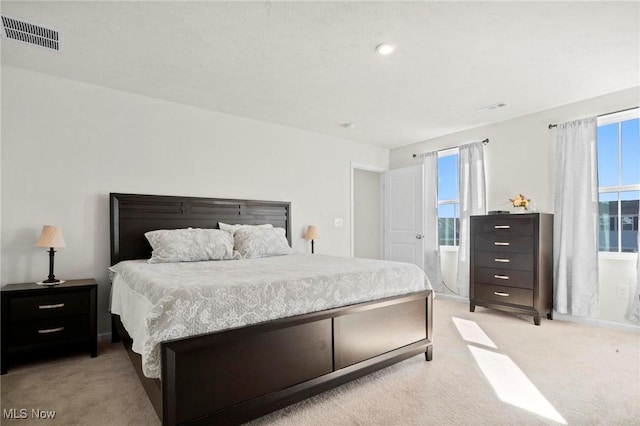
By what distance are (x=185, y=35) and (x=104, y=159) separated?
1.66 meters

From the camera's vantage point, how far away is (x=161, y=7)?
7.16ft

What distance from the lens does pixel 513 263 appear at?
3.94 meters

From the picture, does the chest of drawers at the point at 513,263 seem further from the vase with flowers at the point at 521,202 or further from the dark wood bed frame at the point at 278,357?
the dark wood bed frame at the point at 278,357

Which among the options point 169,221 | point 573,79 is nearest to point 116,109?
point 169,221

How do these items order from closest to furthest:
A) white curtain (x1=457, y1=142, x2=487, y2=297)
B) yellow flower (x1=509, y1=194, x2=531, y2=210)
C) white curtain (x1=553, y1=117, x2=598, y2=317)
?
white curtain (x1=553, y1=117, x2=598, y2=317) → yellow flower (x1=509, y1=194, x2=531, y2=210) → white curtain (x1=457, y1=142, x2=487, y2=297)

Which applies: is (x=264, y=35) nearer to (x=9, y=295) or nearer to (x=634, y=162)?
(x=9, y=295)

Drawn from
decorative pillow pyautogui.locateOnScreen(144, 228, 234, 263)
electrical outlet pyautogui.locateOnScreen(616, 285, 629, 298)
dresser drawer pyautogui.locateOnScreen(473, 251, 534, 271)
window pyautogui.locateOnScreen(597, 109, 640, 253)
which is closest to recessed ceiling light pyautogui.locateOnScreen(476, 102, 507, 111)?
window pyautogui.locateOnScreen(597, 109, 640, 253)

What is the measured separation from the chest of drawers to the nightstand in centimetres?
416

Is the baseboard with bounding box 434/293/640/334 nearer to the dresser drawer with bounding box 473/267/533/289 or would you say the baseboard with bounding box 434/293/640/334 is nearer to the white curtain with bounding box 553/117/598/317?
the white curtain with bounding box 553/117/598/317

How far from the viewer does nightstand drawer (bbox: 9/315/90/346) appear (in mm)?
2574

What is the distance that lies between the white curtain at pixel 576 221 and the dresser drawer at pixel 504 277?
408 millimetres

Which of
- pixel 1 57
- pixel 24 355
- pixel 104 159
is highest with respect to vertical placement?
pixel 1 57

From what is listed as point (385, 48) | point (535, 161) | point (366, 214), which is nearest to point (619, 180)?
point (535, 161)

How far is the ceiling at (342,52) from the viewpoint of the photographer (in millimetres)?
2225
